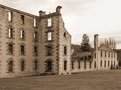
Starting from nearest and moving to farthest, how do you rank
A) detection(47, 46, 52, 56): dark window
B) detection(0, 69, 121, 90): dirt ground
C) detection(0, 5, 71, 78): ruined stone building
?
1. detection(0, 69, 121, 90): dirt ground
2. detection(0, 5, 71, 78): ruined stone building
3. detection(47, 46, 52, 56): dark window

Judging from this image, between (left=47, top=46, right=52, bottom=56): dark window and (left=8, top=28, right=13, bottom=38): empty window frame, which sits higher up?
(left=8, top=28, right=13, bottom=38): empty window frame

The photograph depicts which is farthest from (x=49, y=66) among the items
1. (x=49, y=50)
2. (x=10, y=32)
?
(x=10, y=32)

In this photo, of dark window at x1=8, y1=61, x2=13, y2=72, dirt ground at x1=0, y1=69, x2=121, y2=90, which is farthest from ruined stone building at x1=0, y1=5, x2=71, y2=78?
dirt ground at x1=0, y1=69, x2=121, y2=90

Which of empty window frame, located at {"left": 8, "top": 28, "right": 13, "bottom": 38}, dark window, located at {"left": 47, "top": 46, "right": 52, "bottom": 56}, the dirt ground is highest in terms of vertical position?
empty window frame, located at {"left": 8, "top": 28, "right": 13, "bottom": 38}

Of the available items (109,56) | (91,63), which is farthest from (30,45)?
(109,56)

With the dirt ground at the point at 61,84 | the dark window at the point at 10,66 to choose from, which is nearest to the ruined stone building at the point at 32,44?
the dark window at the point at 10,66

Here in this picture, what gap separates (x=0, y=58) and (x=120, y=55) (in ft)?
220

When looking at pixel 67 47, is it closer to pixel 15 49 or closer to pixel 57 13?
pixel 57 13

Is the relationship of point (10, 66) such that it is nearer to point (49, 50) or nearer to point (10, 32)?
point (10, 32)

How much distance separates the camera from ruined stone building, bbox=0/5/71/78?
3597 centimetres

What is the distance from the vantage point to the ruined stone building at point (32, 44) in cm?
3597

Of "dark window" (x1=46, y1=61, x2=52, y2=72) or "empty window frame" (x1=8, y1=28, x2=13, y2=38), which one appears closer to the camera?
"empty window frame" (x1=8, y1=28, x2=13, y2=38)

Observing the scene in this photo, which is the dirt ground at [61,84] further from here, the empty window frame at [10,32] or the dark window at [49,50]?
the dark window at [49,50]

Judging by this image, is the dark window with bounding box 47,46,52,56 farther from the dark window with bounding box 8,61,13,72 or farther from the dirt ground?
the dirt ground
